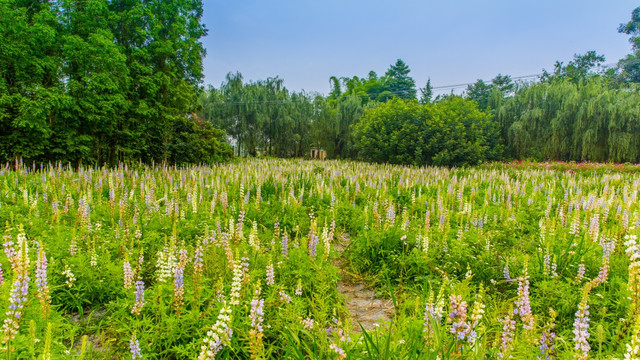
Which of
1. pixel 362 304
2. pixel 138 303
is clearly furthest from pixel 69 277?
pixel 362 304

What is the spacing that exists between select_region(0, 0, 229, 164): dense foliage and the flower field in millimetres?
9714

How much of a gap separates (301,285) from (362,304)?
3.77 feet

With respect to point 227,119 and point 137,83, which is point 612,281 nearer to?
point 137,83

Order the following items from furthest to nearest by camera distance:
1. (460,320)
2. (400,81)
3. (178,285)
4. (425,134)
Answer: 1. (400,81)
2. (425,134)
3. (178,285)
4. (460,320)

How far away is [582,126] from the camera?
26.9 m

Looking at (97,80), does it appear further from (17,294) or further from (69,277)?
(17,294)

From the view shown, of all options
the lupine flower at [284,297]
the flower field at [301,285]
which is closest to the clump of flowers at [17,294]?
the flower field at [301,285]

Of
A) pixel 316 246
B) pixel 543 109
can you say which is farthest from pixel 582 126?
pixel 316 246

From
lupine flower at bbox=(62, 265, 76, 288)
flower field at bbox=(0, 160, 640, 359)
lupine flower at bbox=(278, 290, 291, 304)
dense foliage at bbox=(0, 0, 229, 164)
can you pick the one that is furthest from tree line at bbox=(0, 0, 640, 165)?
lupine flower at bbox=(278, 290, 291, 304)

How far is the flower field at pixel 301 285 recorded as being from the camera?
2248 millimetres

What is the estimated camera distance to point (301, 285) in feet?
10.5

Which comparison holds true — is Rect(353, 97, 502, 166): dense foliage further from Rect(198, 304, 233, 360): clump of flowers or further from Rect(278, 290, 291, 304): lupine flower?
Rect(198, 304, 233, 360): clump of flowers

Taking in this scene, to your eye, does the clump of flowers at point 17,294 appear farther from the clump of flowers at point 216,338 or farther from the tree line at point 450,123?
the tree line at point 450,123

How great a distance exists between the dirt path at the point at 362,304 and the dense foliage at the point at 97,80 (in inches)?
573
